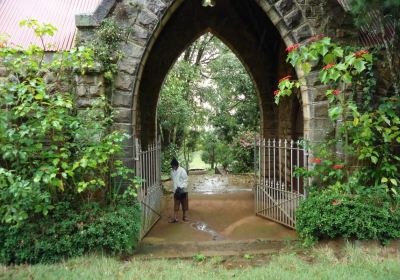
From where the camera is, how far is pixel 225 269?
434 centimetres

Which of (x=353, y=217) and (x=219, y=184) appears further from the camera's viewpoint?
(x=219, y=184)

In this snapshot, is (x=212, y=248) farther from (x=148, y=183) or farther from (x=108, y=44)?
(x=108, y=44)

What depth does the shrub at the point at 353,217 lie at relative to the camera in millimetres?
4703

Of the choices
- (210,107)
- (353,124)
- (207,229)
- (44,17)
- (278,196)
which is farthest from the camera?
(210,107)

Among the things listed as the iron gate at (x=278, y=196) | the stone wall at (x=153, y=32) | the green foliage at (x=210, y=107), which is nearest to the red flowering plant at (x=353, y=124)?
the stone wall at (x=153, y=32)

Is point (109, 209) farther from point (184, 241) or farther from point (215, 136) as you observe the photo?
point (215, 136)

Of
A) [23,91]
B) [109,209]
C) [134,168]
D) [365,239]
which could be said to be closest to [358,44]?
[365,239]

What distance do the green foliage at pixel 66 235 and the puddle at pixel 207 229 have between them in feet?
6.07

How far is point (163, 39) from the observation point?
943cm

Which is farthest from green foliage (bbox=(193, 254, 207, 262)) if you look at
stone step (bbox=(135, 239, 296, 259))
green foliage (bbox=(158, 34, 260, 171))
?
green foliage (bbox=(158, 34, 260, 171))

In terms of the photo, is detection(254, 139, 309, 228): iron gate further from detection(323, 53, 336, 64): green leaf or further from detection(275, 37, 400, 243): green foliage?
detection(323, 53, 336, 64): green leaf

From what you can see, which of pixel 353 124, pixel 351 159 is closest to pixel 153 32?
pixel 353 124

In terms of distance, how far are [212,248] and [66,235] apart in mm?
2143

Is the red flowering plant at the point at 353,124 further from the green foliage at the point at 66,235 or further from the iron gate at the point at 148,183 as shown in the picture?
the green foliage at the point at 66,235
